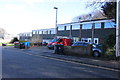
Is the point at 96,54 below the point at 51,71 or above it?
above

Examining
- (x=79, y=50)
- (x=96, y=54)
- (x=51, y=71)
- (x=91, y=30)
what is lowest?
(x=51, y=71)

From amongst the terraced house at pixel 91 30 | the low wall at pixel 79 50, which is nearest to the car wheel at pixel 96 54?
the low wall at pixel 79 50

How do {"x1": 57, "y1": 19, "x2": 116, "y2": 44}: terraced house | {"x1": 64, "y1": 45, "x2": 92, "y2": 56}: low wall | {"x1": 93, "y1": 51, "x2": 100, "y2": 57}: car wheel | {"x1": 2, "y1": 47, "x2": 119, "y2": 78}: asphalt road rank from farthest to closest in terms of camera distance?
1. {"x1": 57, "y1": 19, "x2": 116, "y2": 44}: terraced house
2. {"x1": 64, "y1": 45, "x2": 92, "y2": 56}: low wall
3. {"x1": 93, "y1": 51, "x2": 100, "y2": 57}: car wheel
4. {"x1": 2, "y1": 47, "x2": 119, "y2": 78}: asphalt road

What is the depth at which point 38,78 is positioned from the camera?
6270 millimetres

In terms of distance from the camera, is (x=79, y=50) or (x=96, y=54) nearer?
(x=96, y=54)

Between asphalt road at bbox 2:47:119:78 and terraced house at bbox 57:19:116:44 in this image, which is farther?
terraced house at bbox 57:19:116:44

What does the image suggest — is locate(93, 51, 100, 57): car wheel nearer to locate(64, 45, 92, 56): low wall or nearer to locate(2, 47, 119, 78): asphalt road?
locate(64, 45, 92, 56): low wall

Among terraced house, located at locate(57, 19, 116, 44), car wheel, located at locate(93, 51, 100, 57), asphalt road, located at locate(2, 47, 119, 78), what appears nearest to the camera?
asphalt road, located at locate(2, 47, 119, 78)

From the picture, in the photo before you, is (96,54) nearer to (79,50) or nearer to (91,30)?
(79,50)

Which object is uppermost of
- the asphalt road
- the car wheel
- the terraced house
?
the terraced house

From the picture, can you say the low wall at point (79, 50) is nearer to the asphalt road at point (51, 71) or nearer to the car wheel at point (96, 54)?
the car wheel at point (96, 54)

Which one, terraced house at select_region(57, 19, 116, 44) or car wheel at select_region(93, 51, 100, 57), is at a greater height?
terraced house at select_region(57, 19, 116, 44)

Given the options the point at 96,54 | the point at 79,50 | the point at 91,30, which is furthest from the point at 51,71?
the point at 91,30

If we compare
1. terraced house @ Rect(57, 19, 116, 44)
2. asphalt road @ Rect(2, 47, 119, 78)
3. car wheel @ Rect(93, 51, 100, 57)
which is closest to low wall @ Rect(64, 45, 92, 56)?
car wheel @ Rect(93, 51, 100, 57)
